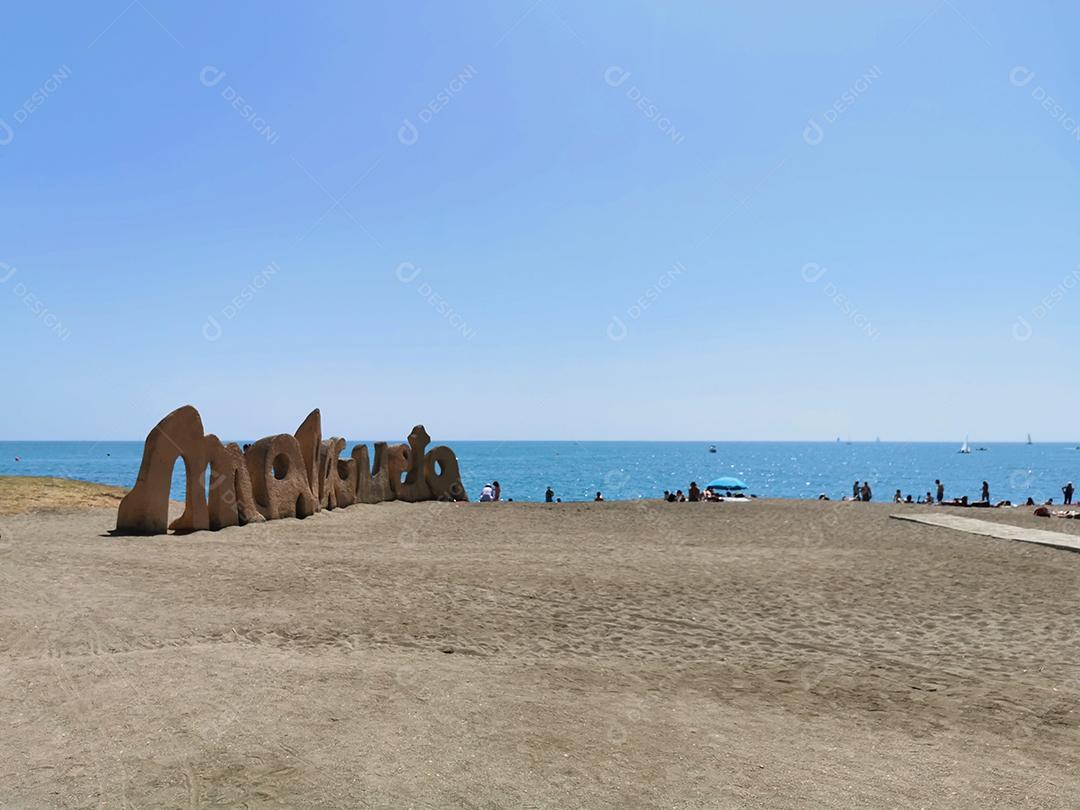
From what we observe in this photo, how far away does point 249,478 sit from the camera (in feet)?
69.8

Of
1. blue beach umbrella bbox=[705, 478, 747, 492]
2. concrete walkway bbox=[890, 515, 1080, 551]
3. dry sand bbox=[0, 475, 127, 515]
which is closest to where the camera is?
concrete walkway bbox=[890, 515, 1080, 551]

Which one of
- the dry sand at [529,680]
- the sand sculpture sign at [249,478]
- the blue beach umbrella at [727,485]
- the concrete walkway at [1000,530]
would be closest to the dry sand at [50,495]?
the sand sculpture sign at [249,478]

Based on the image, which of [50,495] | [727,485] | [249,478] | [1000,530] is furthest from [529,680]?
[727,485]

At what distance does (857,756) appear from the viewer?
260 inches

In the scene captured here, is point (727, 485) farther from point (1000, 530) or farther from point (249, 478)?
point (249, 478)

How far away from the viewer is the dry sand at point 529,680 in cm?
599

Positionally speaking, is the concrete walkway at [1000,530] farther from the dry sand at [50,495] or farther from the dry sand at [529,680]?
the dry sand at [50,495]

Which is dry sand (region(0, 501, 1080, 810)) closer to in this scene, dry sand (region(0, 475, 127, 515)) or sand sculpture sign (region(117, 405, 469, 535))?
sand sculpture sign (region(117, 405, 469, 535))

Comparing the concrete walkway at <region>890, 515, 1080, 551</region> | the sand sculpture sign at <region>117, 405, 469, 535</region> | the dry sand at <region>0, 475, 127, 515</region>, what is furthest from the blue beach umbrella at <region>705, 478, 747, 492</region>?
the dry sand at <region>0, 475, 127, 515</region>

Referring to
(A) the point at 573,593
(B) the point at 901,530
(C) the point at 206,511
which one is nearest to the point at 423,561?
(A) the point at 573,593

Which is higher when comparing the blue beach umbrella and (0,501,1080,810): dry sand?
the blue beach umbrella

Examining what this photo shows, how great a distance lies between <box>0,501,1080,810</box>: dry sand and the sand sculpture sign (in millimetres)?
2585

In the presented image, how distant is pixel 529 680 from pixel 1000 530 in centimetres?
1946

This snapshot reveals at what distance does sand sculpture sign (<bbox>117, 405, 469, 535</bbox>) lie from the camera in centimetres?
1861
